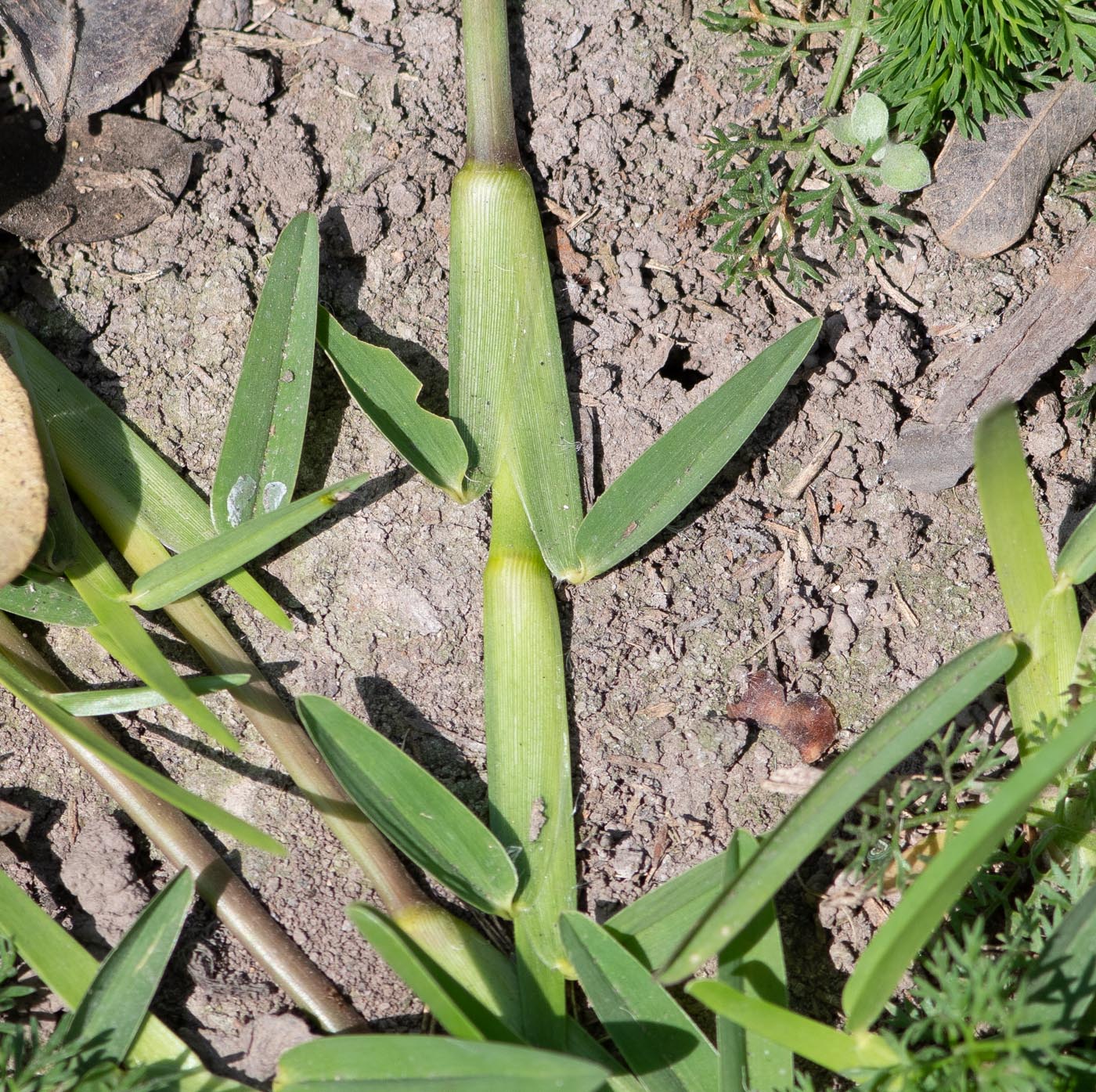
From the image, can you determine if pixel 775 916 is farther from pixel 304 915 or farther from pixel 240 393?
pixel 240 393

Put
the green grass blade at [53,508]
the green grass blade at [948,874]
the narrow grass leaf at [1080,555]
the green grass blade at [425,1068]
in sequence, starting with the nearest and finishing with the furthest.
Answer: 1. the green grass blade at [948,874]
2. the green grass blade at [425,1068]
3. the narrow grass leaf at [1080,555]
4. the green grass blade at [53,508]

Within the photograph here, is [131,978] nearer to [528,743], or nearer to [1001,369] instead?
[528,743]

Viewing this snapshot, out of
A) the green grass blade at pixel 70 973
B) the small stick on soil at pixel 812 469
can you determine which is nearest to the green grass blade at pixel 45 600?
the green grass blade at pixel 70 973

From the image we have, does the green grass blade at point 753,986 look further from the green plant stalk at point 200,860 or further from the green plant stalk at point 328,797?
the green plant stalk at point 200,860

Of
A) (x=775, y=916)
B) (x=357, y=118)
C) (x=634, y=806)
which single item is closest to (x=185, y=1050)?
(x=634, y=806)

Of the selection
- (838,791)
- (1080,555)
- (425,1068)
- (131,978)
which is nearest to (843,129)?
(1080,555)
